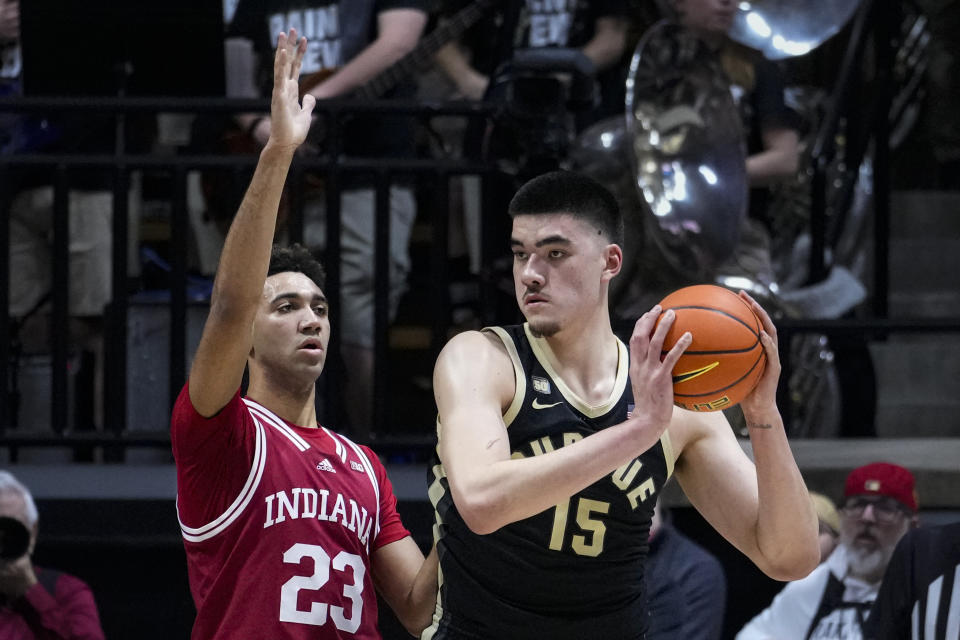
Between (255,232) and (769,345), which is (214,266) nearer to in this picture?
(255,232)

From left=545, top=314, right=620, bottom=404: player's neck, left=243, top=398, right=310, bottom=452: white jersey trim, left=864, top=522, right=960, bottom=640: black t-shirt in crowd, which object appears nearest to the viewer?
left=545, top=314, right=620, bottom=404: player's neck

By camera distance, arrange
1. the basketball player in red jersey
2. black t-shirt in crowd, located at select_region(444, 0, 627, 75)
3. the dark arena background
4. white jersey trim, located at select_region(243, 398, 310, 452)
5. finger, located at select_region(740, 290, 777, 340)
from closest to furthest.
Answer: finger, located at select_region(740, 290, 777, 340), the basketball player in red jersey, white jersey trim, located at select_region(243, 398, 310, 452), the dark arena background, black t-shirt in crowd, located at select_region(444, 0, 627, 75)

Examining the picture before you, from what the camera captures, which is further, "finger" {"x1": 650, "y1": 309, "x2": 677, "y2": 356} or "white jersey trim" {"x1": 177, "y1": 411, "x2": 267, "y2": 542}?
"white jersey trim" {"x1": 177, "y1": 411, "x2": 267, "y2": 542}

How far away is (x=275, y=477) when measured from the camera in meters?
3.93

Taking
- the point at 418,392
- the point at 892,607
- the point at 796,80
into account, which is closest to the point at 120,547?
the point at 418,392

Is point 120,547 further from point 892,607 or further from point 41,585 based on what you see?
point 892,607

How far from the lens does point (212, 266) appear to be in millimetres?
6660

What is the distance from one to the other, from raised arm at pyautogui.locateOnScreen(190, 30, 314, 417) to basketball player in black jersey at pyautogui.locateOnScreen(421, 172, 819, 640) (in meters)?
0.49

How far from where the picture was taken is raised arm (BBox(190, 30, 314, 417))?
345 centimetres

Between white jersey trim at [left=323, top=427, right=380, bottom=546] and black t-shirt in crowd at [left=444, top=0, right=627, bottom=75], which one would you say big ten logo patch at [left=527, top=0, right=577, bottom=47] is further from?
white jersey trim at [left=323, top=427, right=380, bottom=546]

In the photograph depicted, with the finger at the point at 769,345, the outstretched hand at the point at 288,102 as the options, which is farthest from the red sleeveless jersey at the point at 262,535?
the finger at the point at 769,345

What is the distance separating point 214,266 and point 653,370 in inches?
153

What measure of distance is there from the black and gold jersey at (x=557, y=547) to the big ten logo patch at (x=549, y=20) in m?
3.16

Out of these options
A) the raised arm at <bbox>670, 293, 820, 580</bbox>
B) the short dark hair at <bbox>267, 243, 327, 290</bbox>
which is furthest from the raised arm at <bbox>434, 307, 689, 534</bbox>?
the short dark hair at <bbox>267, 243, 327, 290</bbox>
